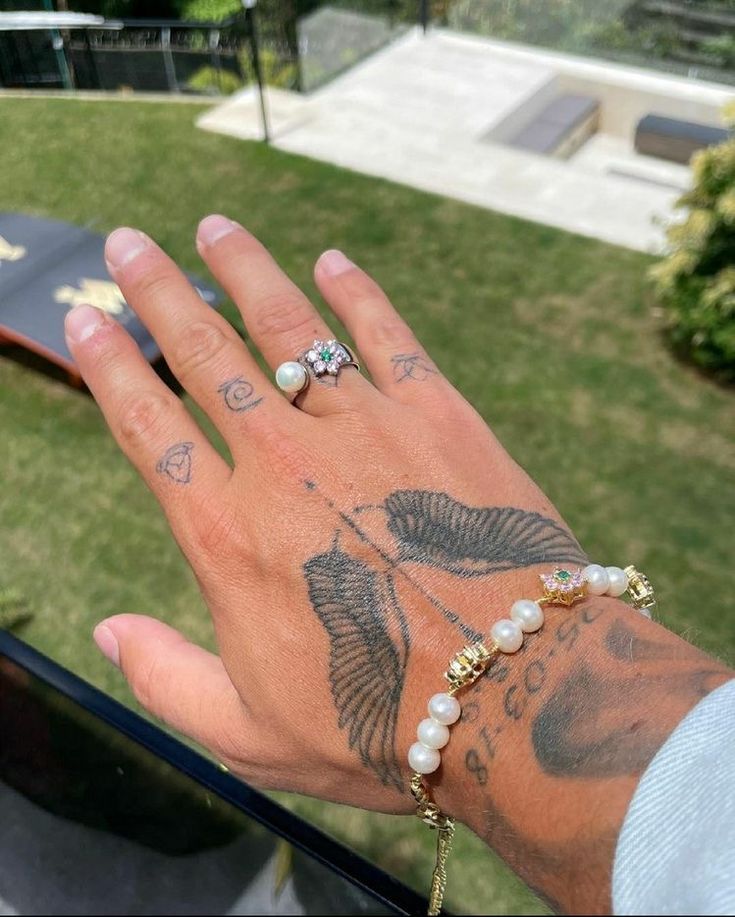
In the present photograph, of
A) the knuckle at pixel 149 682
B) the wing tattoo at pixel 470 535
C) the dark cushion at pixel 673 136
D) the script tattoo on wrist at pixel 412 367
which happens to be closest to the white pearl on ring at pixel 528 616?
the wing tattoo at pixel 470 535

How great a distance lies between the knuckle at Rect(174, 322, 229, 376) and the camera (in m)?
1.49

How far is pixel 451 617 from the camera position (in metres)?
1.21

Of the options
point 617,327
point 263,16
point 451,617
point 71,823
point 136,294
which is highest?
point 136,294

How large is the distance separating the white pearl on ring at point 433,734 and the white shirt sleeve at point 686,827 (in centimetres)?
31

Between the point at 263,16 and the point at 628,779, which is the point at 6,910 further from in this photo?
the point at 263,16

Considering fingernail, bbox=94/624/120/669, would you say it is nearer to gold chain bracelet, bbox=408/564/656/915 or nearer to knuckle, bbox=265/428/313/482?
knuckle, bbox=265/428/313/482

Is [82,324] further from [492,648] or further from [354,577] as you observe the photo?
[492,648]

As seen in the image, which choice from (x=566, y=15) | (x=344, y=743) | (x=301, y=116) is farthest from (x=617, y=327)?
(x=566, y=15)

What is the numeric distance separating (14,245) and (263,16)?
539 centimetres

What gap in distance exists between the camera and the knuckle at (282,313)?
1.54m

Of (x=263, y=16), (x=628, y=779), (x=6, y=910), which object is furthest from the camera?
(x=263, y=16)

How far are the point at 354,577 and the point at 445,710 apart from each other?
0.28m

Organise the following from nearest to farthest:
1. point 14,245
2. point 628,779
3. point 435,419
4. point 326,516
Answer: point 628,779 → point 326,516 → point 435,419 → point 14,245

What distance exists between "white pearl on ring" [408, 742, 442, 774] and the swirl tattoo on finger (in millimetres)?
667
